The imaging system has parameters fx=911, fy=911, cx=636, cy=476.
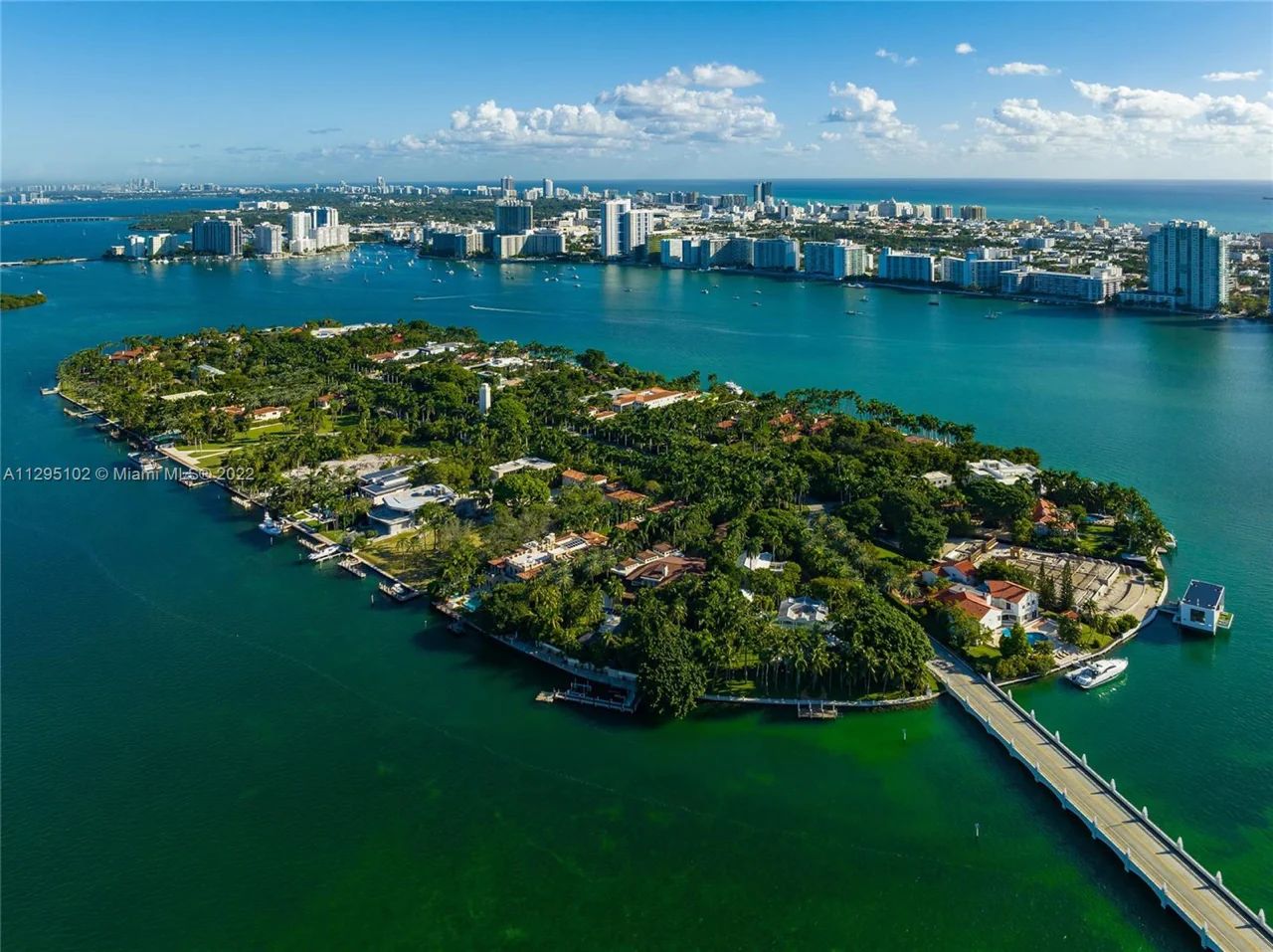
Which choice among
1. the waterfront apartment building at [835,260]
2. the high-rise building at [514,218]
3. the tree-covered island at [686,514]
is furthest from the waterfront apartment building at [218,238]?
the tree-covered island at [686,514]

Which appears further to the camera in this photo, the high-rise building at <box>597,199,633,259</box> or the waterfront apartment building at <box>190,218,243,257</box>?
the waterfront apartment building at <box>190,218,243,257</box>

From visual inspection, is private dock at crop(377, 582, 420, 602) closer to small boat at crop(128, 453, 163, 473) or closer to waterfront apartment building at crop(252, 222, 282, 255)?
small boat at crop(128, 453, 163, 473)

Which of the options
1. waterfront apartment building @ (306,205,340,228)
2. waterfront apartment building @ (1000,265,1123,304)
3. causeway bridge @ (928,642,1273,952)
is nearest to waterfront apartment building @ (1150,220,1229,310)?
waterfront apartment building @ (1000,265,1123,304)

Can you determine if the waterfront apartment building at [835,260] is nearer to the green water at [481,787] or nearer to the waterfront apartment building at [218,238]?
the green water at [481,787]

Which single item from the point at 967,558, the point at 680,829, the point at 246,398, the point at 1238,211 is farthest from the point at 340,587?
the point at 1238,211

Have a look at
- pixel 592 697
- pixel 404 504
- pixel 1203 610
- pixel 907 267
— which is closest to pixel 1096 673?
pixel 1203 610

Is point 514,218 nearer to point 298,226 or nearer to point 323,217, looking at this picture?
point 298,226
